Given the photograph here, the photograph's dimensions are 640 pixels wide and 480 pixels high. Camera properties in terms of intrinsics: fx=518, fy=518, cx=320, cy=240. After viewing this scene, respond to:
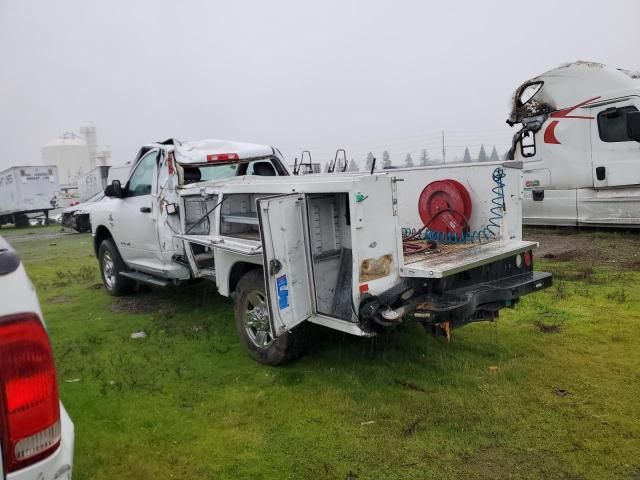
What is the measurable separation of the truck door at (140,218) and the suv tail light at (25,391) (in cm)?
465

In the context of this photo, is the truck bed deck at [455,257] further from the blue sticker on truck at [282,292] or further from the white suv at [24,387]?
the white suv at [24,387]

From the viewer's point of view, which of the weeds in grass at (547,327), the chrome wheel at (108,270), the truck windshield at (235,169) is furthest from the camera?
the chrome wheel at (108,270)

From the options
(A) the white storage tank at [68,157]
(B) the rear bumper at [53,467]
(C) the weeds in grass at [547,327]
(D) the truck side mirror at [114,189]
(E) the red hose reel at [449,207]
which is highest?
(A) the white storage tank at [68,157]

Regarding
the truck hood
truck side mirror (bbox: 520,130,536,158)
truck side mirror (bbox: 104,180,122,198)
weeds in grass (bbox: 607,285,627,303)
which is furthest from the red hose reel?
truck side mirror (bbox: 520,130,536,158)

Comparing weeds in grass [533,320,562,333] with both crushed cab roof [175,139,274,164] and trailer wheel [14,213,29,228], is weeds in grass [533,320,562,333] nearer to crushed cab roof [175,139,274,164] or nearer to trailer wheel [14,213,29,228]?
crushed cab roof [175,139,274,164]

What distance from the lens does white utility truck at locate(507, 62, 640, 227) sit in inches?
368

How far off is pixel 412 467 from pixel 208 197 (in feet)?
10.7

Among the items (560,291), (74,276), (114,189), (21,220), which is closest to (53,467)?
(114,189)

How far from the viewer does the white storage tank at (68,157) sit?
134 ft

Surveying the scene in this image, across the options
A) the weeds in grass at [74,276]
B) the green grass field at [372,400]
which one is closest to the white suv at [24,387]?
the green grass field at [372,400]

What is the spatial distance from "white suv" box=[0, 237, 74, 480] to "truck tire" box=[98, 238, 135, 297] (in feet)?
19.4

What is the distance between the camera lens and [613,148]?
31.2ft

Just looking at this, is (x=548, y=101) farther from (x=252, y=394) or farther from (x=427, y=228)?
(x=252, y=394)

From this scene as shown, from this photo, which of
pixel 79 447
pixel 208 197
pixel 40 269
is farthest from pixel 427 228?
pixel 40 269
